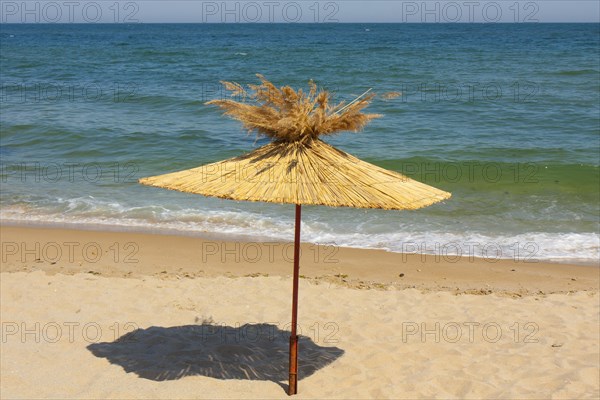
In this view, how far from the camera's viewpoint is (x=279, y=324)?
6621 mm

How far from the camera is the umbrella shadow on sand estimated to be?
222 inches

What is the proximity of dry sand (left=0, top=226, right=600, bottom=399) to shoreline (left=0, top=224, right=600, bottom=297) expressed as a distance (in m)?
0.03

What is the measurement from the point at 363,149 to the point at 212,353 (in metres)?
10.1

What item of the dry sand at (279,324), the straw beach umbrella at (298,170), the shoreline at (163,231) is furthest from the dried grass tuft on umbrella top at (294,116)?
the shoreline at (163,231)

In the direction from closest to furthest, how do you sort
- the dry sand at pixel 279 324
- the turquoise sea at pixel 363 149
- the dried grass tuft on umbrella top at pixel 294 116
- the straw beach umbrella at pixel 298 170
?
the straw beach umbrella at pixel 298 170, the dried grass tuft on umbrella top at pixel 294 116, the dry sand at pixel 279 324, the turquoise sea at pixel 363 149

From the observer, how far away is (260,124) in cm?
475

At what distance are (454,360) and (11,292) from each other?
4482 millimetres

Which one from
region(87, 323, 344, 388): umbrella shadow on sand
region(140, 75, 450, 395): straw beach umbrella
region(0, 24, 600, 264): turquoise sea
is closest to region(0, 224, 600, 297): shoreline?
region(0, 24, 600, 264): turquoise sea

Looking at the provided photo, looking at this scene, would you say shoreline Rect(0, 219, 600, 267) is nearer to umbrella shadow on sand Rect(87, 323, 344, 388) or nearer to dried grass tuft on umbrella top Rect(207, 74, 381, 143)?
umbrella shadow on sand Rect(87, 323, 344, 388)

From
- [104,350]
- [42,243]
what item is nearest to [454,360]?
[104,350]

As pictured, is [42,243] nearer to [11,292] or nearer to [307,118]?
[11,292]

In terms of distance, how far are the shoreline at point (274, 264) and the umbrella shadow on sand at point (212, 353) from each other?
5.32 ft

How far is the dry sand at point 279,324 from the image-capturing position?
5480mm

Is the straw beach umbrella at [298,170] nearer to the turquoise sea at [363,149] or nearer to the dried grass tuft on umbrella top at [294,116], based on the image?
the dried grass tuft on umbrella top at [294,116]
